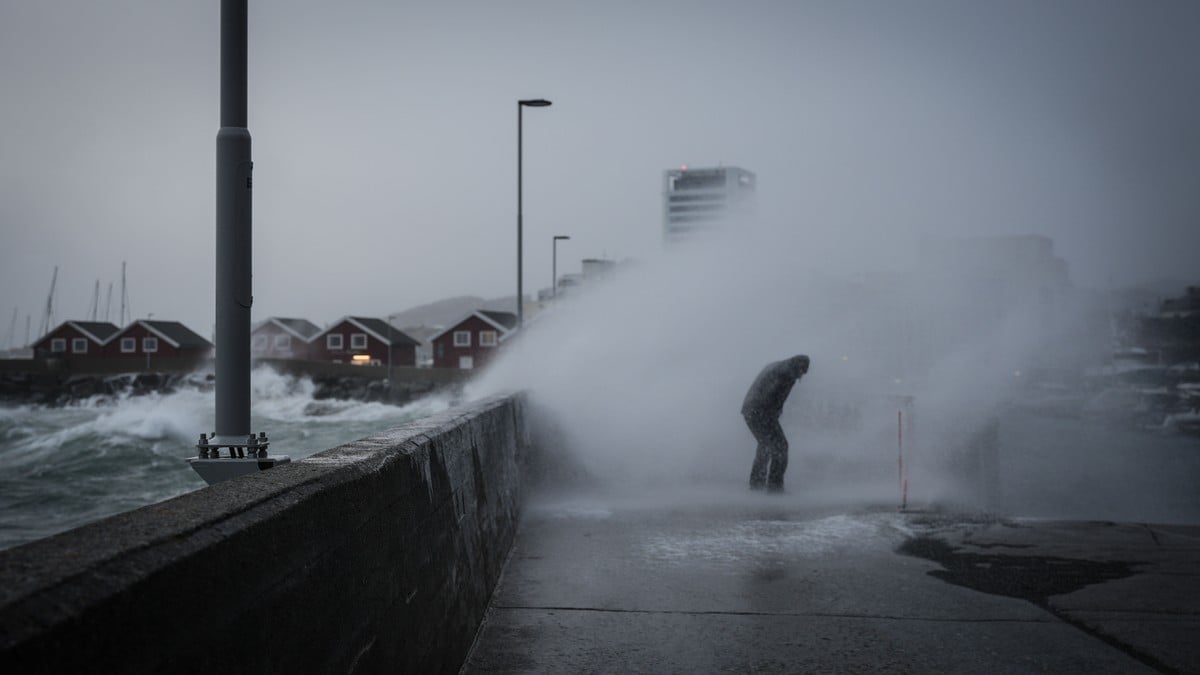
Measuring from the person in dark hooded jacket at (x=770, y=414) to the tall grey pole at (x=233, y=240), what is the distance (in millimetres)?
7753

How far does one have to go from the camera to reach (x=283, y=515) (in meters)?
2.71

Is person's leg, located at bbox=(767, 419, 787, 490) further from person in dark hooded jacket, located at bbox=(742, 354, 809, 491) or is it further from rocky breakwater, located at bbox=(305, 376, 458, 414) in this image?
rocky breakwater, located at bbox=(305, 376, 458, 414)

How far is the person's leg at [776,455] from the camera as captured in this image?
12.6 meters

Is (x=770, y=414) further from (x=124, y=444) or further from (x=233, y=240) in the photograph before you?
(x=124, y=444)

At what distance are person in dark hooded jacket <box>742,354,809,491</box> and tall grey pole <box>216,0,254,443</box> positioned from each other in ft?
25.4

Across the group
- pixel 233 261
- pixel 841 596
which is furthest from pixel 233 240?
pixel 841 596

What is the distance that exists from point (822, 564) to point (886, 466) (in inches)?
270

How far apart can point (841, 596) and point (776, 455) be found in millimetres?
5793

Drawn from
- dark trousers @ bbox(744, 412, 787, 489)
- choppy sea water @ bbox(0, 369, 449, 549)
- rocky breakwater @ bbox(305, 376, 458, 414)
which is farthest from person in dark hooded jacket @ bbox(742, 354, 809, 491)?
rocky breakwater @ bbox(305, 376, 458, 414)

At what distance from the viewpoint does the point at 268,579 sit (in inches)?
99.3

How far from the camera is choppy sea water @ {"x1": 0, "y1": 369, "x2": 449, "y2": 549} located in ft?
82.8

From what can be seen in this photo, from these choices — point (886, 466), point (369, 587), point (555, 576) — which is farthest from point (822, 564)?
point (886, 466)

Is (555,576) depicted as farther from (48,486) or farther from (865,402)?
(48,486)

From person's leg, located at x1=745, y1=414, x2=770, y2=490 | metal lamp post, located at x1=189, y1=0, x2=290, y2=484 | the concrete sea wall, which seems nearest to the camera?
the concrete sea wall
